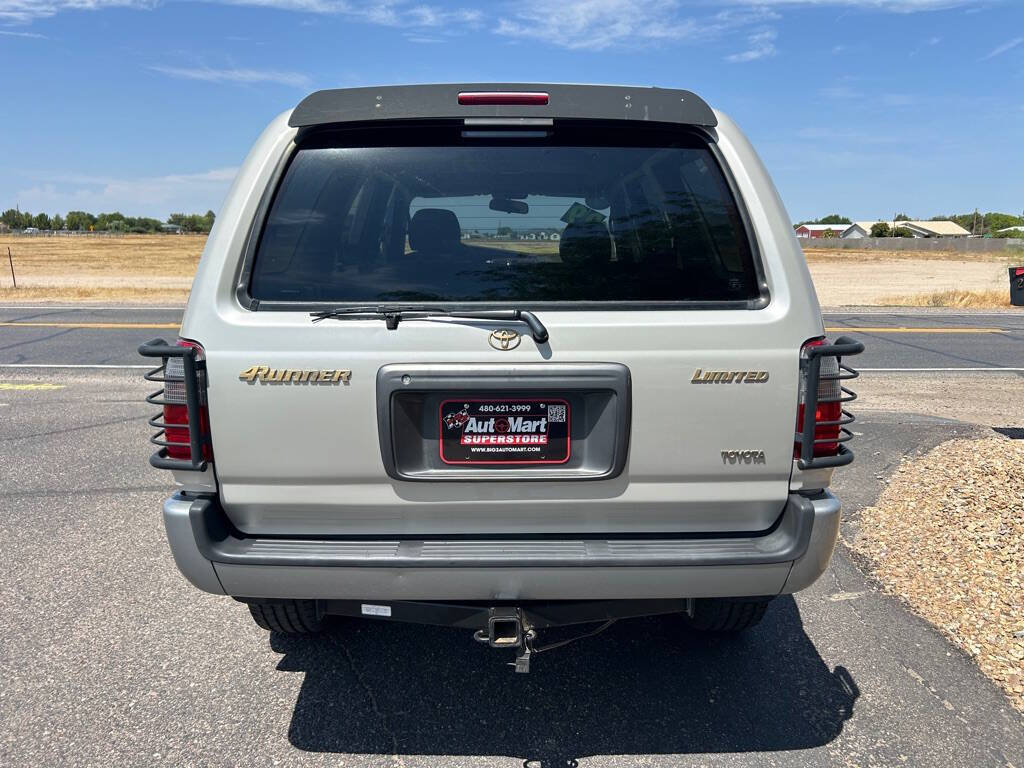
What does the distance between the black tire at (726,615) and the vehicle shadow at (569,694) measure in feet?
0.43

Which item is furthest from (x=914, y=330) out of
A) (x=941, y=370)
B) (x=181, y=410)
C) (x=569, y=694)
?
(x=181, y=410)

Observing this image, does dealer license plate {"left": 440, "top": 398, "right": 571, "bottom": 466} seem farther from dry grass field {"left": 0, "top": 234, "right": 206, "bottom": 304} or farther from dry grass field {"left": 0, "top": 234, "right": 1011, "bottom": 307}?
dry grass field {"left": 0, "top": 234, "right": 206, "bottom": 304}

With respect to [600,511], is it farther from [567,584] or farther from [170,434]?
[170,434]

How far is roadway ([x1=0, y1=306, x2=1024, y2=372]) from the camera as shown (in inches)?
419

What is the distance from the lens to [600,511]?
2.48 m

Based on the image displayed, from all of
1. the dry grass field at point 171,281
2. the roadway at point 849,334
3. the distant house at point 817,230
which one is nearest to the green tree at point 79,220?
the dry grass field at point 171,281

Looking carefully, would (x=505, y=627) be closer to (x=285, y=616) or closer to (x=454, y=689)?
(x=454, y=689)

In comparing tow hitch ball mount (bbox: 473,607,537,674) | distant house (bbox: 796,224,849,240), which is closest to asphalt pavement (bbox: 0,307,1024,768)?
tow hitch ball mount (bbox: 473,607,537,674)

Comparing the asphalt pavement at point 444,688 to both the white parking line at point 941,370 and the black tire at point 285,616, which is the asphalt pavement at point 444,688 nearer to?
the black tire at point 285,616

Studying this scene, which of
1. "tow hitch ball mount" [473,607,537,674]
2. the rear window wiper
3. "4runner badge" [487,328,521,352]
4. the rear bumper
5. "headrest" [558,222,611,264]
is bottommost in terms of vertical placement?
"tow hitch ball mount" [473,607,537,674]

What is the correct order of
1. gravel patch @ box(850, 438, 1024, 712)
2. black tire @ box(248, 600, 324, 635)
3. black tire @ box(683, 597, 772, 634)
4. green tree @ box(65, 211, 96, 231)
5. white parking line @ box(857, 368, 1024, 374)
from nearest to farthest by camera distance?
black tire @ box(248, 600, 324, 635) < black tire @ box(683, 597, 772, 634) < gravel patch @ box(850, 438, 1024, 712) < white parking line @ box(857, 368, 1024, 374) < green tree @ box(65, 211, 96, 231)

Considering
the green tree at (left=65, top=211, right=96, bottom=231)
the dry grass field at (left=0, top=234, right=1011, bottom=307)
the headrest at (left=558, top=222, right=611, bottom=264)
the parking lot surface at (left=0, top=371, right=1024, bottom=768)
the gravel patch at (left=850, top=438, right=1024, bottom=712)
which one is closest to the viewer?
the headrest at (left=558, top=222, right=611, bottom=264)

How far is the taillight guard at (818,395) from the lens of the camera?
2.37 metres

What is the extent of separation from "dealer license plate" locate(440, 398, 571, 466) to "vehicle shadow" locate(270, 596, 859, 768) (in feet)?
3.40
